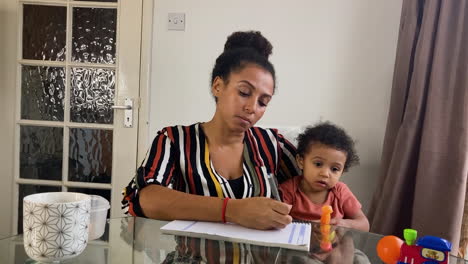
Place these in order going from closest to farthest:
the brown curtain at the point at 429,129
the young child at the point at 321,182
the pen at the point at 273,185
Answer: the pen at the point at 273,185
the young child at the point at 321,182
the brown curtain at the point at 429,129

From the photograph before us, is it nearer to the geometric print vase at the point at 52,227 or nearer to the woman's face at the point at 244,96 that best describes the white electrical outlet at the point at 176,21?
the woman's face at the point at 244,96

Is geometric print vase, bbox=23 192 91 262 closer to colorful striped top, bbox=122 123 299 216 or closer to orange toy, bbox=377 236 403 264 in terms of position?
colorful striped top, bbox=122 123 299 216

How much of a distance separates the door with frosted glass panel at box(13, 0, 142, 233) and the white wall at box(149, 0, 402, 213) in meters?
0.21

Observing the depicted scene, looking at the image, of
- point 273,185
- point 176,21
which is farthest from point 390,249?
point 176,21

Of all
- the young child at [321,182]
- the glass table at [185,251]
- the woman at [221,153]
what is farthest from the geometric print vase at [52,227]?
the young child at [321,182]

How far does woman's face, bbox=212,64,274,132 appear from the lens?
42.4 inches

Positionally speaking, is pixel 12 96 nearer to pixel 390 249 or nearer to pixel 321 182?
pixel 321 182

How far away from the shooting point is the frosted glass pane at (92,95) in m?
2.04

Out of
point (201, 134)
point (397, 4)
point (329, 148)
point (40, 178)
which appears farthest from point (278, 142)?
point (40, 178)

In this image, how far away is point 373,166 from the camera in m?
1.89

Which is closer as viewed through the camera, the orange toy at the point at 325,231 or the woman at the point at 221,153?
the orange toy at the point at 325,231

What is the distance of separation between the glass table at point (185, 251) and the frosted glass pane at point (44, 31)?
1462 millimetres

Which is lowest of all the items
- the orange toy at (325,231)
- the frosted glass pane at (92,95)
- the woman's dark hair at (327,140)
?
the orange toy at (325,231)

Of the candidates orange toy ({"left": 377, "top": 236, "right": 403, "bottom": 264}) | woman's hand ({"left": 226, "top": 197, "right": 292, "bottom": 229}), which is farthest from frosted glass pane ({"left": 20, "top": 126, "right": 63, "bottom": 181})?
orange toy ({"left": 377, "top": 236, "right": 403, "bottom": 264})
